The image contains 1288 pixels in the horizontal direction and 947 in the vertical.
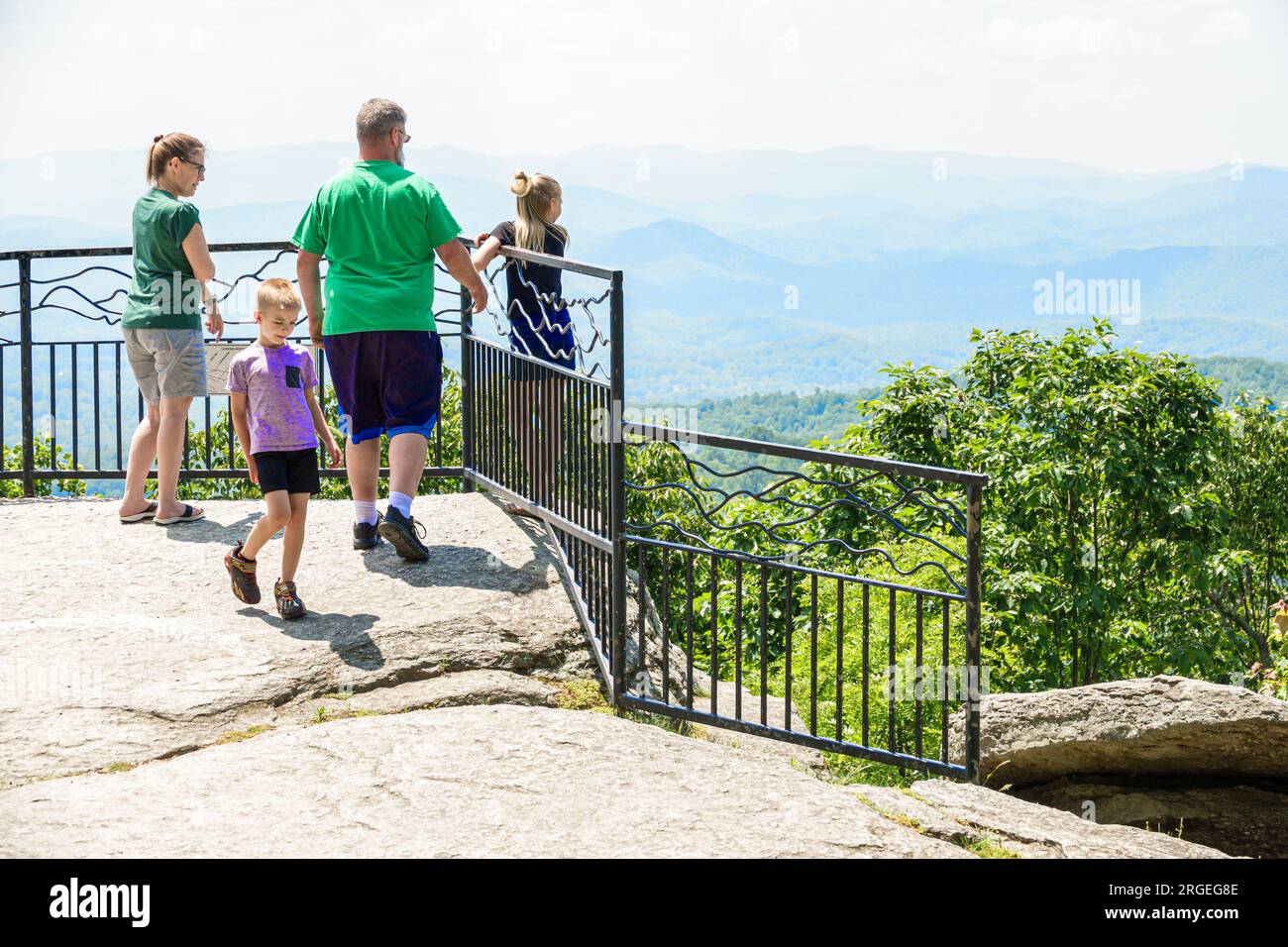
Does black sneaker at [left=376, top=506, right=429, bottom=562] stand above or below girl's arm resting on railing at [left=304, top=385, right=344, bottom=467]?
below

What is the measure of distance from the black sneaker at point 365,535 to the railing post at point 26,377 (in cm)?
324

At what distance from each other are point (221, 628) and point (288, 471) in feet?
2.61

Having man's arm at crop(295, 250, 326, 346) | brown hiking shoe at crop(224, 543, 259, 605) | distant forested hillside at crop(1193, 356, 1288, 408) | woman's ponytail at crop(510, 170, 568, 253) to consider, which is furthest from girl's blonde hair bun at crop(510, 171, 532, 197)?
distant forested hillside at crop(1193, 356, 1288, 408)

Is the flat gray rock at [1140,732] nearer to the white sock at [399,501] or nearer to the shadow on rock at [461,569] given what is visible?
the shadow on rock at [461,569]

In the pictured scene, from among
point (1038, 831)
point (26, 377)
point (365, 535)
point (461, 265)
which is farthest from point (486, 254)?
point (26, 377)

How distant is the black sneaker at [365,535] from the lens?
6.69 meters

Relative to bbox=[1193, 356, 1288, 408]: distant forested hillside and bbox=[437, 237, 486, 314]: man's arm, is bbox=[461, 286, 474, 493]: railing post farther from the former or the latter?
bbox=[1193, 356, 1288, 408]: distant forested hillside

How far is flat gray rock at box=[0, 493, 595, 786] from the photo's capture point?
5.02 meters

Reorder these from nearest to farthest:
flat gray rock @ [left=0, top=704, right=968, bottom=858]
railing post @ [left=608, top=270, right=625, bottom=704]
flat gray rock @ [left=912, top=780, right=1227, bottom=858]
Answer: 1. flat gray rock @ [left=0, top=704, right=968, bottom=858]
2. flat gray rock @ [left=912, top=780, right=1227, bottom=858]
3. railing post @ [left=608, top=270, right=625, bottom=704]

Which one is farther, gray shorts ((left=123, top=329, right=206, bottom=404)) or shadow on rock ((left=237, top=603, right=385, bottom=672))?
gray shorts ((left=123, top=329, right=206, bottom=404))

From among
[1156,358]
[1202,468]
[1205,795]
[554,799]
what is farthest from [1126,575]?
[554,799]

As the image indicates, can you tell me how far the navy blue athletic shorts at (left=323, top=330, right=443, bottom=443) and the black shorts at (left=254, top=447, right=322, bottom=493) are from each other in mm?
540

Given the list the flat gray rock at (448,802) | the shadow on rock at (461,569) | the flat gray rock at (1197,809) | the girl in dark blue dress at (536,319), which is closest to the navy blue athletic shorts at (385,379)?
the girl in dark blue dress at (536,319)

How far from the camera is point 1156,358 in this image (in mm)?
26359
